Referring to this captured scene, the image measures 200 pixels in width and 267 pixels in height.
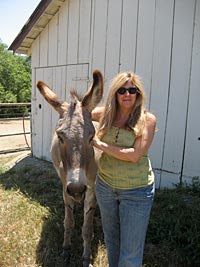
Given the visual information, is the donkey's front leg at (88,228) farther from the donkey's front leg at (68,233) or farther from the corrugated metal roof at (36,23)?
the corrugated metal roof at (36,23)

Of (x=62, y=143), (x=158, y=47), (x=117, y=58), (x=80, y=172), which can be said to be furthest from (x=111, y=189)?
(x=117, y=58)

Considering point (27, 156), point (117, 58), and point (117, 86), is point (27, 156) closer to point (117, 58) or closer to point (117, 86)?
point (117, 58)

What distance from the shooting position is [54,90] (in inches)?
290

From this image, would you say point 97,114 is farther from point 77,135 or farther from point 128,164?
point 128,164

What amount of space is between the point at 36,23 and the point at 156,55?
3499 mm

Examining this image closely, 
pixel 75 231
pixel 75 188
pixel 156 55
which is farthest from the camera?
pixel 156 55

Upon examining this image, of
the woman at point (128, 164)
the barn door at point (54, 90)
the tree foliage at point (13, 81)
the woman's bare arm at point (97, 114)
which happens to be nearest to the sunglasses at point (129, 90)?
the woman at point (128, 164)

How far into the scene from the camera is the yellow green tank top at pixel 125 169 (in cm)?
237

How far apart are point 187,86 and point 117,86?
278 centimetres

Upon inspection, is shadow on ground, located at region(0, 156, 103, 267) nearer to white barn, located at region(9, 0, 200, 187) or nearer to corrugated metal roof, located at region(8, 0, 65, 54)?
white barn, located at region(9, 0, 200, 187)

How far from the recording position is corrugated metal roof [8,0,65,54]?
6.59m

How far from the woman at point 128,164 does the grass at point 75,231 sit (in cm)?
108

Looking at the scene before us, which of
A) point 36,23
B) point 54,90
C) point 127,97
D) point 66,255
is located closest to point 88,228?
point 66,255

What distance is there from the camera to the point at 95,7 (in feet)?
20.0
